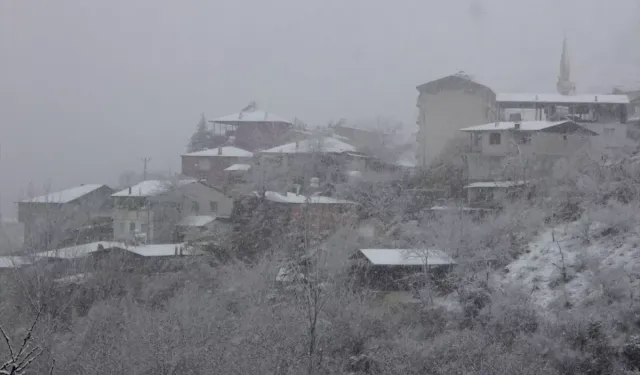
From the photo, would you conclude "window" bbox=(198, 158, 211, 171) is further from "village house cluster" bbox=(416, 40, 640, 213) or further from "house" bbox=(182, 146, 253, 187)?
"village house cluster" bbox=(416, 40, 640, 213)

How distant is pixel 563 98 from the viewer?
2875cm

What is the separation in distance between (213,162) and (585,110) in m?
17.8

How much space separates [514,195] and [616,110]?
857 cm

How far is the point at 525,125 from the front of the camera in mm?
25156

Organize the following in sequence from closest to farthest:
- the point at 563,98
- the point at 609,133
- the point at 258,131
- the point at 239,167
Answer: the point at 609,133 → the point at 563,98 → the point at 239,167 → the point at 258,131

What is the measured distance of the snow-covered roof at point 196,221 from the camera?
25.5 metres

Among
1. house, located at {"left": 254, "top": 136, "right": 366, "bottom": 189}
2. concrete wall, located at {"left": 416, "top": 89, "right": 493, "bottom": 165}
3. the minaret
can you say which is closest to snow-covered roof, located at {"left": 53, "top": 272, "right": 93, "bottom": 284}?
house, located at {"left": 254, "top": 136, "right": 366, "bottom": 189}

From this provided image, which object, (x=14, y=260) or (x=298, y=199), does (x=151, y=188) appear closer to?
(x=298, y=199)

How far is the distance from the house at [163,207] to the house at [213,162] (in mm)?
4317

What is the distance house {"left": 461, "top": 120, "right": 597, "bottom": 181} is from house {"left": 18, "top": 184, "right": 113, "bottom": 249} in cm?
1650

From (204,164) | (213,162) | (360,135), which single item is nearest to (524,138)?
(360,135)

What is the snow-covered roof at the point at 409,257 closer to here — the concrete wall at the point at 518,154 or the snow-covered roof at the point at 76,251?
the concrete wall at the point at 518,154

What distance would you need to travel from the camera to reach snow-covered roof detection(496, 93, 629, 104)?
1089 inches

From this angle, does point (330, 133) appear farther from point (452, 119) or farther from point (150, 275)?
point (150, 275)
